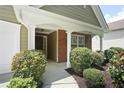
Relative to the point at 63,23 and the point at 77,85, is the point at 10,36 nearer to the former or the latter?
the point at 63,23

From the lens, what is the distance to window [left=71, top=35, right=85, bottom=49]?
1614 cm

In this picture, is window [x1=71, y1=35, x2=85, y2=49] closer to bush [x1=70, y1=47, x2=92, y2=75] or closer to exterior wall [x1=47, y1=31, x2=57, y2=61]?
exterior wall [x1=47, y1=31, x2=57, y2=61]

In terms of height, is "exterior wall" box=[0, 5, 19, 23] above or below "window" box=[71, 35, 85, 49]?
above

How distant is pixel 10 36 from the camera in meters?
9.10

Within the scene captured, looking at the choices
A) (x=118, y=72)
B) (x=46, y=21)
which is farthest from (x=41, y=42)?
(x=118, y=72)

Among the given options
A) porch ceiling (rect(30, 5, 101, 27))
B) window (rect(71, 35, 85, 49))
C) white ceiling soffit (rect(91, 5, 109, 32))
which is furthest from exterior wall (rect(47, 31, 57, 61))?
white ceiling soffit (rect(91, 5, 109, 32))

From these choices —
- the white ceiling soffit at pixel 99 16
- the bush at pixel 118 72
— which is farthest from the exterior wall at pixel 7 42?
the white ceiling soffit at pixel 99 16

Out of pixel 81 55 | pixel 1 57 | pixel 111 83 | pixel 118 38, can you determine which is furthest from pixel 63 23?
pixel 118 38

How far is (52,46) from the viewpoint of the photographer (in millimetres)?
15984

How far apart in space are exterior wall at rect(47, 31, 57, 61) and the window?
6.22 feet

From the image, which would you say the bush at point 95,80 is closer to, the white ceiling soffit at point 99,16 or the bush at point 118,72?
the bush at point 118,72

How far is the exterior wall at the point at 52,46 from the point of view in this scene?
15047 millimetres

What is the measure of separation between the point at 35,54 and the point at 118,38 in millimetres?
18781

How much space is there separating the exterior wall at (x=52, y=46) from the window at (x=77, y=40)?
190cm
